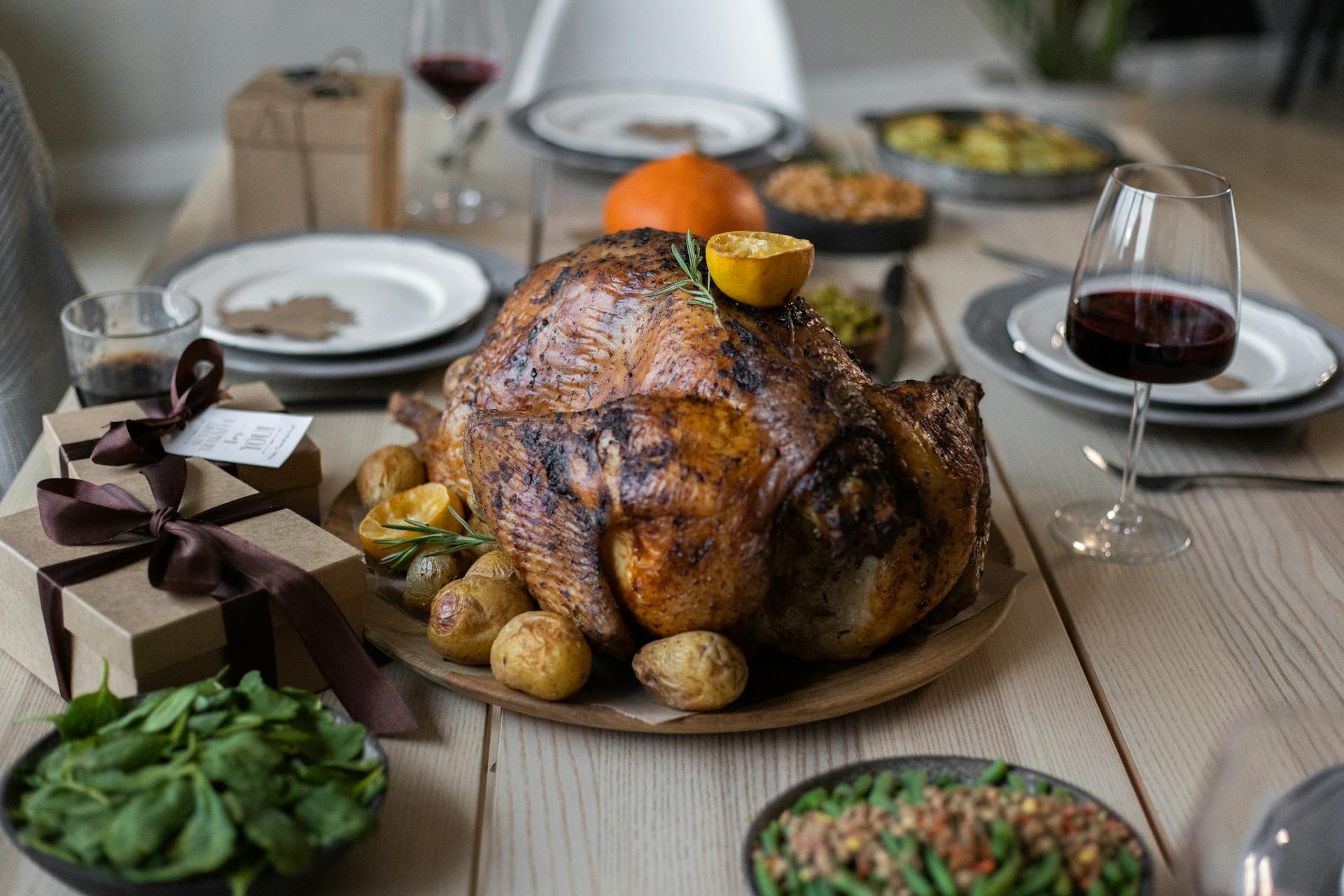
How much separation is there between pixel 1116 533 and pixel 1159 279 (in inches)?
11.6

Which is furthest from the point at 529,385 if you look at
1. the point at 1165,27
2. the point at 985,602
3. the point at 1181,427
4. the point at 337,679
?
the point at 1165,27

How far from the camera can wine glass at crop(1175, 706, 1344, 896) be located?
0.68m

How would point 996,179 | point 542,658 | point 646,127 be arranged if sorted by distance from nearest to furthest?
point 542,658 < point 996,179 < point 646,127

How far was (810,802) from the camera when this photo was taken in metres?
0.82

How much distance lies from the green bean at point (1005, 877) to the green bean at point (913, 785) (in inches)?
3.1

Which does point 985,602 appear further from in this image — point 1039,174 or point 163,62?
point 163,62

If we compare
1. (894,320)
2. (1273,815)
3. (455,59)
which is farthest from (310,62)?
(1273,815)

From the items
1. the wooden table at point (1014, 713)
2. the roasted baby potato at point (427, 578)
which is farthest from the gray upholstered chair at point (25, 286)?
the roasted baby potato at point (427, 578)

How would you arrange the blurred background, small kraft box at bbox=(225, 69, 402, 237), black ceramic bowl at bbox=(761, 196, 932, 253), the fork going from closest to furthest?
the fork → small kraft box at bbox=(225, 69, 402, 237) → black ceramic bowl at bbox=(761, 196, 932, 253) → the blurred background

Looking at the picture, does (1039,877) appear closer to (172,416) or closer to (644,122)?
(172,416)

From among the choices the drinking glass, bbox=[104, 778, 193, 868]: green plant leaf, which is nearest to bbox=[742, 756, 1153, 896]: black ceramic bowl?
bbox=[104, 778, 193, 868]: green plant leaf

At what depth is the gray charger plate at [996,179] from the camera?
2326 millimetres

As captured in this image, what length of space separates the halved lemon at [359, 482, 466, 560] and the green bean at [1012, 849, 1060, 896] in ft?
1.99

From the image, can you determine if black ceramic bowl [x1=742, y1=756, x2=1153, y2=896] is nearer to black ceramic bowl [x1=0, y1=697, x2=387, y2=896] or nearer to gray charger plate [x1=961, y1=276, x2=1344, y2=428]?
black ceramic bowl [x1=0, y1=697, x2=387, y2=896]
